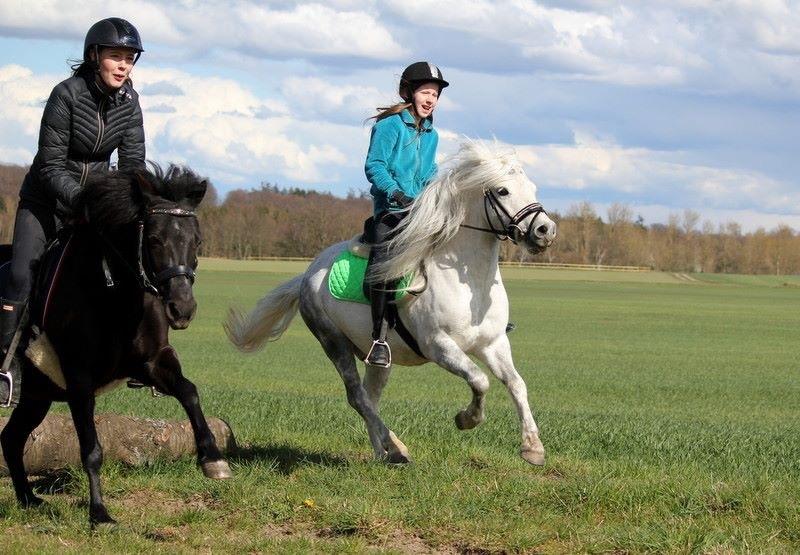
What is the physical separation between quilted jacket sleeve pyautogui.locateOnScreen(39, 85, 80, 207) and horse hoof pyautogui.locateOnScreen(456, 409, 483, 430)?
3529mm

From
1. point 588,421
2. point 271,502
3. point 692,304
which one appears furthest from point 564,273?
point 271,502

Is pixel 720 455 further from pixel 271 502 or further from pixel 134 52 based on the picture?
pixel 134 52

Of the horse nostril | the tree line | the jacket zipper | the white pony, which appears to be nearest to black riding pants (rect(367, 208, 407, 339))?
the white pony

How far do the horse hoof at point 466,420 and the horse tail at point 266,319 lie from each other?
2.21m

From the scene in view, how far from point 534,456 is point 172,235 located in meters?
3.34

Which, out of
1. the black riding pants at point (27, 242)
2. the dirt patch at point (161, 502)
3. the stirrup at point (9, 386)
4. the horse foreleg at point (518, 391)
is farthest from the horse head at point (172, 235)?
the horse foreleg at point (518, 391)

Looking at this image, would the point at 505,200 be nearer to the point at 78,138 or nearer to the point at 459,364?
the point at 459,364

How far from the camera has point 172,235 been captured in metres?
6.61

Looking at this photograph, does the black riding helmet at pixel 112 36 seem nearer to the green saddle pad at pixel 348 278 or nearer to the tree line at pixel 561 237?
the green saddle pad at pixel 348 278

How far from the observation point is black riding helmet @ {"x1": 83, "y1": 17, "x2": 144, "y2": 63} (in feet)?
24.1

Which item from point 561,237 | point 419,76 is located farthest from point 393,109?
point 561,237

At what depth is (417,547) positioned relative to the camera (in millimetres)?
6723

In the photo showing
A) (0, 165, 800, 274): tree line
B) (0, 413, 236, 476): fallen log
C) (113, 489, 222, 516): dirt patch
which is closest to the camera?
(113, 489, 222, 516): dirt patch

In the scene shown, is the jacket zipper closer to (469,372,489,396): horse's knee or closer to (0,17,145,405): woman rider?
(0,17,145,405): woman rider
